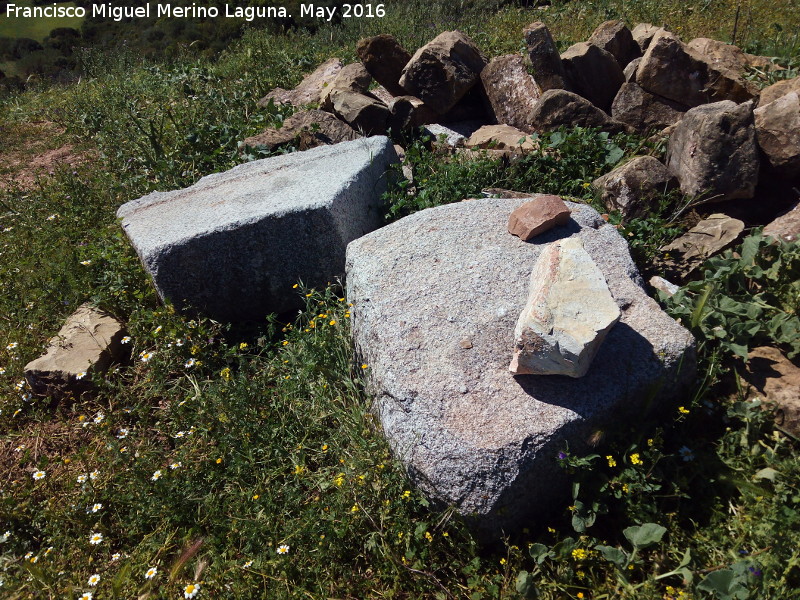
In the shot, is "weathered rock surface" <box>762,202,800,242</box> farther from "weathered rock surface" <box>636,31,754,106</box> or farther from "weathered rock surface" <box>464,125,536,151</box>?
"weathered rock surface" <box>464,125,536,151</box>

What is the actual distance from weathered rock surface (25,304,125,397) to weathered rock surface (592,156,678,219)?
11.1 ft

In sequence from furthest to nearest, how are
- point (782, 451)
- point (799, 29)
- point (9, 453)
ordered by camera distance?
point (799, 29)
point (9, 453)
point (782, 451)

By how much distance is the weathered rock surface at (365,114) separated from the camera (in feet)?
17.4

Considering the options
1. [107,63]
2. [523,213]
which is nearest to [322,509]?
[523,213]

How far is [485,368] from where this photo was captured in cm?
273

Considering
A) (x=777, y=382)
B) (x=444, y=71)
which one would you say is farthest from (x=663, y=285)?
(x=444, y=71)

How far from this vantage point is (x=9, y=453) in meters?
3.41

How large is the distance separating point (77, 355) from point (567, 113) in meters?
3.88

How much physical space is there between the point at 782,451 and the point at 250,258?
9.96 feet

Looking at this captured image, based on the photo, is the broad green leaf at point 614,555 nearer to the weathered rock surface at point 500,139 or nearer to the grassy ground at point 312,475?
the grassy ground at point 312,475

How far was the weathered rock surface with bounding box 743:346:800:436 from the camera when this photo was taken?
275cm

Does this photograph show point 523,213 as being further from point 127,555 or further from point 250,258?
point 127,555

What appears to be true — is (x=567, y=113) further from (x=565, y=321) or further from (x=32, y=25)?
(x=32, y=25)

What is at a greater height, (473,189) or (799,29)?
(799,29)
